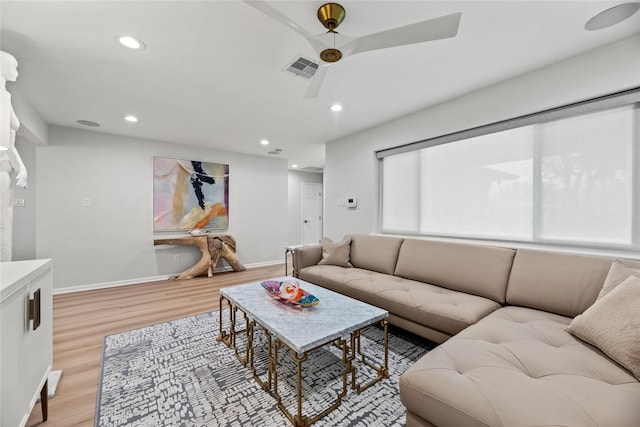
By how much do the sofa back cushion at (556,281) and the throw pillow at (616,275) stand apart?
125mm

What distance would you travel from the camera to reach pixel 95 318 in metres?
2.77

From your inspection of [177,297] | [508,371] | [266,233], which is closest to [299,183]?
[266,233]

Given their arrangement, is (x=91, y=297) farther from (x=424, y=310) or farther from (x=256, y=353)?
(x=424, y=310)

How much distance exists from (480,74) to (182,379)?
3.39 m

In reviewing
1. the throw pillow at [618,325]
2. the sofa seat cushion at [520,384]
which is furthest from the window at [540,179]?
the sofa seat cushion at [520,384]

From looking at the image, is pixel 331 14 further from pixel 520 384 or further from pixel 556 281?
pixel 556 281

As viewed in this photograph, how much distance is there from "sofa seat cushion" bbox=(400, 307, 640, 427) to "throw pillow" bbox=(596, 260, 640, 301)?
1.30 feet

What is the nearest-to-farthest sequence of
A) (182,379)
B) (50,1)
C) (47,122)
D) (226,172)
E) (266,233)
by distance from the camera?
(50,1), (182,379), (47,122), (226,172), (266,233)

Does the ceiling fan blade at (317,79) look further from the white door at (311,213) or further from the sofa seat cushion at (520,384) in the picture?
the white door at (311,213)

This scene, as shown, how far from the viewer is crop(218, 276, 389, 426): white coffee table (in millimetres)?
1376

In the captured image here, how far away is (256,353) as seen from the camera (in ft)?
6.70

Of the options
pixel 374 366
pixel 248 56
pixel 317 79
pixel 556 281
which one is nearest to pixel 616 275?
pixel 556 281

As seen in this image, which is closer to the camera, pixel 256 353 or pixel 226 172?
pixel 256 353

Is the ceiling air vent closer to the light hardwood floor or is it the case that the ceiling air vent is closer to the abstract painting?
the light hardwood floor
